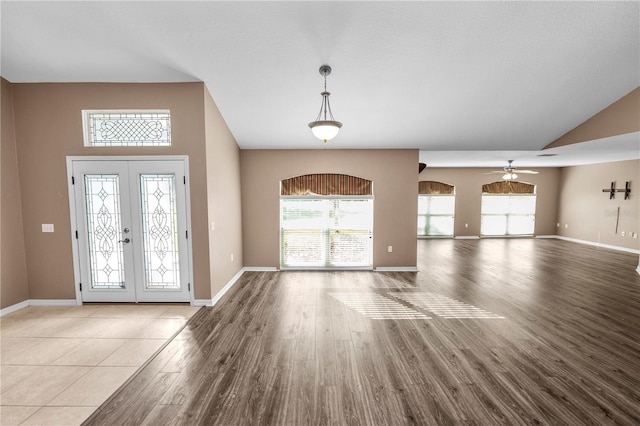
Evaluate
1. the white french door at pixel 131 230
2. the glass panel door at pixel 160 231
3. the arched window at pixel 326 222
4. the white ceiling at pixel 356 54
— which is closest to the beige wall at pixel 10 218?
the white ceiling at pixel 356 54

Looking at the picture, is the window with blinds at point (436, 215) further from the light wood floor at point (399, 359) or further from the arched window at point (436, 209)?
the light wood floor at point (399, 359)

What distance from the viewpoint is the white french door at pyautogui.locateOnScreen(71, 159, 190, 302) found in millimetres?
3832

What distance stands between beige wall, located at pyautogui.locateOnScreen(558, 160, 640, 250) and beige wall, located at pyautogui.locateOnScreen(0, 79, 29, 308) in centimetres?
1394

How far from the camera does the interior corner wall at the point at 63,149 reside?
375 cm

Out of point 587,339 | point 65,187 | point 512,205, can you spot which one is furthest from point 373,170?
point 512,205

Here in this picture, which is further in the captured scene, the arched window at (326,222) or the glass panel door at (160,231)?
the arched window at (326,222)

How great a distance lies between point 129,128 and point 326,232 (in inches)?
156

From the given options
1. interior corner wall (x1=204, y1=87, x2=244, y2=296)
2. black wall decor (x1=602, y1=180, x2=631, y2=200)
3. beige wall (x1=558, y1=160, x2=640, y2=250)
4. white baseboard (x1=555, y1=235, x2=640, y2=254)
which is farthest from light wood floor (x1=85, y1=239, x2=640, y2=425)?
black wall decor (x1=602, y1=180, x2=631, y2=200)

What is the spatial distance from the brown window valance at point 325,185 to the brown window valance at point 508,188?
23.0ft

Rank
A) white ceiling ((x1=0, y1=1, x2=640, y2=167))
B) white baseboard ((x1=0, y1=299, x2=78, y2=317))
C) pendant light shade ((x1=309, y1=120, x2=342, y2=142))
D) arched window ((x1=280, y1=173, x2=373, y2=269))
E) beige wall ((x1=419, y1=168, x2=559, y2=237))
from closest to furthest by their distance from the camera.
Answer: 1. white ceiling ((x1=0, y1=1, x2=640, y2=167))
2. pendant light shade ((x1=309, y1=120, x2=342, y2=142))
3. white baseboard ((x1=0, y1=299, x2=78, y2=317))
4. arched window ((x1=280, y1=173, x2=373, y2=269))
5. beige wall ((x1=419, y1=168, x2=559, y2=237))

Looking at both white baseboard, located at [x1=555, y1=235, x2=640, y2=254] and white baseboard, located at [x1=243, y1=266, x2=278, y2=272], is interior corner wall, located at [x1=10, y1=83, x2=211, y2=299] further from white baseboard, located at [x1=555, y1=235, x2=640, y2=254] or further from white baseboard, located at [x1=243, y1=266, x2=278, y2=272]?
white baseboard, located at [x1=555, y1=235, x2=640, y2=254]

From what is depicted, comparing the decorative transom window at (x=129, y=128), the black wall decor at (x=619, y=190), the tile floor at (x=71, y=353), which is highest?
the decorative transom window at (x=129, y=128)

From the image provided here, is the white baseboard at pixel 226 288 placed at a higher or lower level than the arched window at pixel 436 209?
lower

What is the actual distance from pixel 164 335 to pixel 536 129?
22.6ft
